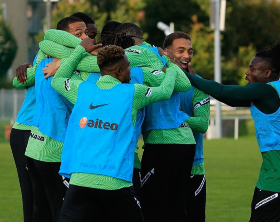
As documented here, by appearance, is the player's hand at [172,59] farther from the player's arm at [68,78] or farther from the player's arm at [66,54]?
the player's arm at [68,78]

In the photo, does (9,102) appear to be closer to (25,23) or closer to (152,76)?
(25,23)

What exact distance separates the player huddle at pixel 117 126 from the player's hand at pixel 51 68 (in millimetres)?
12

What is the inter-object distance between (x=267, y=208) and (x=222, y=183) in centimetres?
896

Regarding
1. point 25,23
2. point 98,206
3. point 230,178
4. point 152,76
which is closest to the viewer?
point 98,206

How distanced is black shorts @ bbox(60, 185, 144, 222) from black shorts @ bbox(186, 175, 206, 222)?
2419 mm

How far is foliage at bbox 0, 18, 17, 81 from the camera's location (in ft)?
180

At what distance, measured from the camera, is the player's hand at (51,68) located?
287 inches

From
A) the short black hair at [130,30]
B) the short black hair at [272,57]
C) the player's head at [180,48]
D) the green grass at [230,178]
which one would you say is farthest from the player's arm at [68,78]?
the green grass at [230,178]

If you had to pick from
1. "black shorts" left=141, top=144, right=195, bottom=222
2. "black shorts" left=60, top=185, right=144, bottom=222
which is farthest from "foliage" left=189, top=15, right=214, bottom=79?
"black shorts" left=60, top=185, right=144, bottom=222

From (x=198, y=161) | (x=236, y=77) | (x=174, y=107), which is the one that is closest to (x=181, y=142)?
(x=174, y=107)

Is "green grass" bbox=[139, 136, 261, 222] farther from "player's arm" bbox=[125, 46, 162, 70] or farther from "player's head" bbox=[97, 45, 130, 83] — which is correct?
"player's head" bbox=[97, 45, 130, 83]

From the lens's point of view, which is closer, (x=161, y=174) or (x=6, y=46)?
(x=161, y=174)

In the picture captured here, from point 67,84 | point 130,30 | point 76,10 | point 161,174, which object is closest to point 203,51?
point 76,10

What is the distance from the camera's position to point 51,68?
7324 mm
